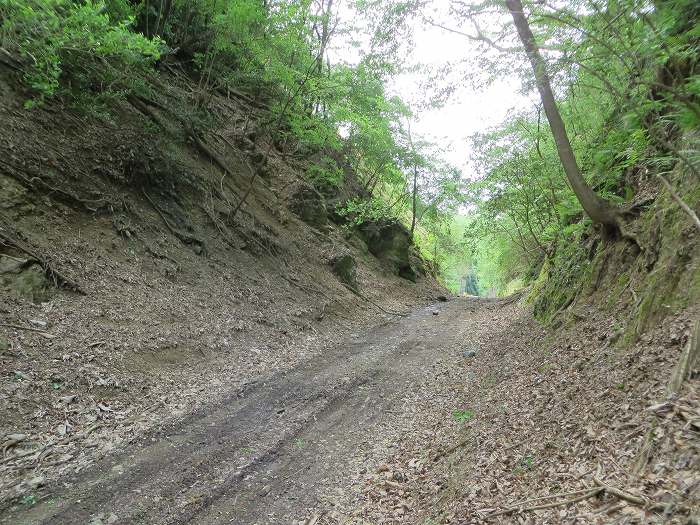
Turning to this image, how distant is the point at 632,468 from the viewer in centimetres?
310

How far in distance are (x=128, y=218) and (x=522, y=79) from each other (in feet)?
30.9

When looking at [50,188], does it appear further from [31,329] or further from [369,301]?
[369,301]

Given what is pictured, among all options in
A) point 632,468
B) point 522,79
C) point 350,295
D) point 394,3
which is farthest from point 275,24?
point 632,468

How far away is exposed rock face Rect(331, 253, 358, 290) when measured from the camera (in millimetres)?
17272

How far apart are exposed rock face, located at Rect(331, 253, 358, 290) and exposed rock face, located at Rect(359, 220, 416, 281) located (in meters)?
6.78

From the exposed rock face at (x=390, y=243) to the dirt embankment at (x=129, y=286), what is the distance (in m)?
8.55

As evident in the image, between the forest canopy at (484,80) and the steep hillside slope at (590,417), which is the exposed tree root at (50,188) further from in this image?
the steep hillside slope at (590,417)

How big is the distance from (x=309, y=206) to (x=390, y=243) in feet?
25.9

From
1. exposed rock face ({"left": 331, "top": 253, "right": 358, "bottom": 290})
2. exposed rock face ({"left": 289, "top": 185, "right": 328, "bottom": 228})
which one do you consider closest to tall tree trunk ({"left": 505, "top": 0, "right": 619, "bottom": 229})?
exposed rock face ({"left": 331, "top": 253, "right": 358, "bottom": 290})

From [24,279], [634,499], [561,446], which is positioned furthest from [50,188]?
[634,499]

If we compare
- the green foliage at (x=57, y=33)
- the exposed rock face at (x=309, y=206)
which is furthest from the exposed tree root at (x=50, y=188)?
the exposed rock face at (x=309, y=206)

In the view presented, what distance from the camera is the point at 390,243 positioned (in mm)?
25453

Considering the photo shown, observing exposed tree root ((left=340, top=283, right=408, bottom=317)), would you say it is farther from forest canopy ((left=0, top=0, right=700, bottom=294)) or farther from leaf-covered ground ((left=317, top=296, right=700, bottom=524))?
leaf-covered ground ((left=317, top=296, right=700, bottom=524))

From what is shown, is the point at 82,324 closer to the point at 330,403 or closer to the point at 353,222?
the point at 330,403
